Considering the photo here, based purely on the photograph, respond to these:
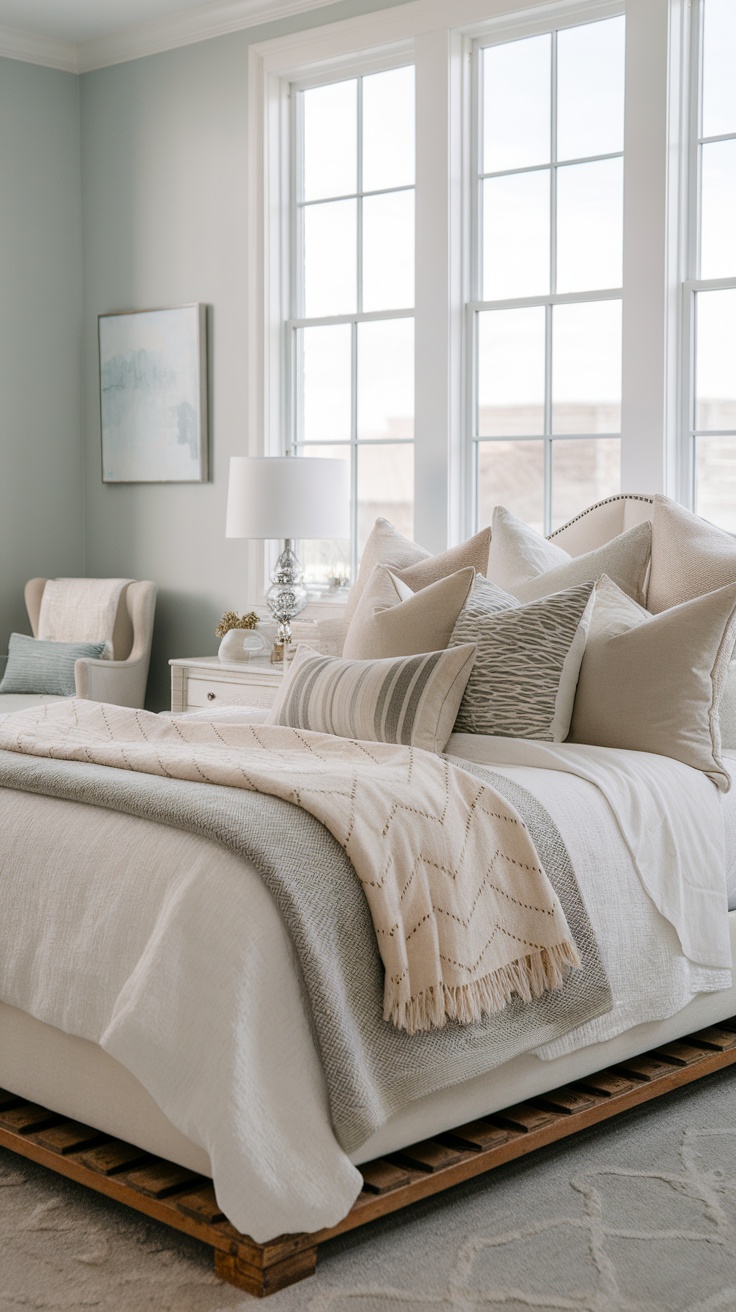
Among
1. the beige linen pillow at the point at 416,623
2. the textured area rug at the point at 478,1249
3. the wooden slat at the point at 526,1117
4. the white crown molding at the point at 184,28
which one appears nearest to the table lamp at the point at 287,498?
the beige linen pillow at the point at 416,623

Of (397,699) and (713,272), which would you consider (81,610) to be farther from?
(397,699)

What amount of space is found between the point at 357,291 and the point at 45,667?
5.84 feet

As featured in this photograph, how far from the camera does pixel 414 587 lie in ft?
11.5

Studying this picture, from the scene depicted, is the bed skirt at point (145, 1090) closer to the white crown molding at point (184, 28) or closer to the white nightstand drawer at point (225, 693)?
the white nightstand drawer at point (225, 693)

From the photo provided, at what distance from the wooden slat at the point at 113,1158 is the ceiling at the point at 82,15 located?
4.23 metres

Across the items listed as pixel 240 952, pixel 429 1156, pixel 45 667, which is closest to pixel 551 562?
pixel 429 1156

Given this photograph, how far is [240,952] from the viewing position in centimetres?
191

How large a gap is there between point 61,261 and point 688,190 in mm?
2746

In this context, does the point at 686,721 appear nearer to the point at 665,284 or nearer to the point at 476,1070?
the point at 476,1070

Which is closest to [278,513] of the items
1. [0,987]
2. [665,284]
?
[665,284]

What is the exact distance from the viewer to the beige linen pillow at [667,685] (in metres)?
2.83

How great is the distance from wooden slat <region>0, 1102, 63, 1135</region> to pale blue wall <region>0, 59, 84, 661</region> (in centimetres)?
346

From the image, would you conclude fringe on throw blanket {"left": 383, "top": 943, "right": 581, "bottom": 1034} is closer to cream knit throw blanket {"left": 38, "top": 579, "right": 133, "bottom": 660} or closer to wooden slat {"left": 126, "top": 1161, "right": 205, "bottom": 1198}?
wooden slat {"left": 126, "top": 1161, "right": 205, "bottom": 1198}

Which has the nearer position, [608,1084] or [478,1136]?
[478,1136]
